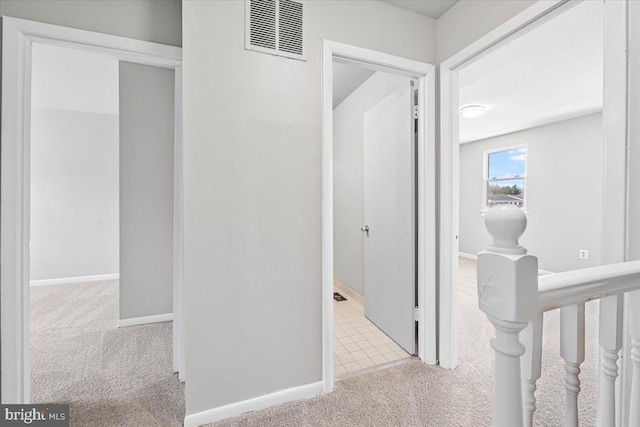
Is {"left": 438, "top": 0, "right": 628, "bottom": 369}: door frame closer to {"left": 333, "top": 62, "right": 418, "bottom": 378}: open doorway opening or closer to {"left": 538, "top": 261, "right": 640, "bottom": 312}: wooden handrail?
{"left": 333, "top": 62, "right": 418, "bottom": 378}: open doorway opening

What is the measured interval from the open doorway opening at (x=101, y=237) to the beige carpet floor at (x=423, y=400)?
0.72 m

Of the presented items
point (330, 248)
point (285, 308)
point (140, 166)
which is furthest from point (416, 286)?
point (140, 166)

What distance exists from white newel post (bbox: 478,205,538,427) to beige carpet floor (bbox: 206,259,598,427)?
1139 mm

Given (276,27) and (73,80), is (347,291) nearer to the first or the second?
(276,27)

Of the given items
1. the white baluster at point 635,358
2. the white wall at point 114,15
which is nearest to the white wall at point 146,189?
the white wall at point 114,15

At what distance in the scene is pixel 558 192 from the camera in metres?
4.39

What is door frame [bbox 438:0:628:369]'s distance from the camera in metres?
1.13

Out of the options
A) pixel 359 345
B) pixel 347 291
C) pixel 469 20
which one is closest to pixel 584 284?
pixel 469 20

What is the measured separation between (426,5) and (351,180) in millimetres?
1930

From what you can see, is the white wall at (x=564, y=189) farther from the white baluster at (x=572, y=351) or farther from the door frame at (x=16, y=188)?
the door frame at (x=16, y=188)

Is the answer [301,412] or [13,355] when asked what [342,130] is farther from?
[13,355]

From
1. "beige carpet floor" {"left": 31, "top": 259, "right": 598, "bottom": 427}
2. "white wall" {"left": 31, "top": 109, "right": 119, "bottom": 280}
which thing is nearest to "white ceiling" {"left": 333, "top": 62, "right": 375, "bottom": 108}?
"beige carpet floor" {"left": 31, "top": 259, "right": 598, "bottom": 427}

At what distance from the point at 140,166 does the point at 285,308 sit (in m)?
2.12

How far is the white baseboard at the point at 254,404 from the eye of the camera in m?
1.43
